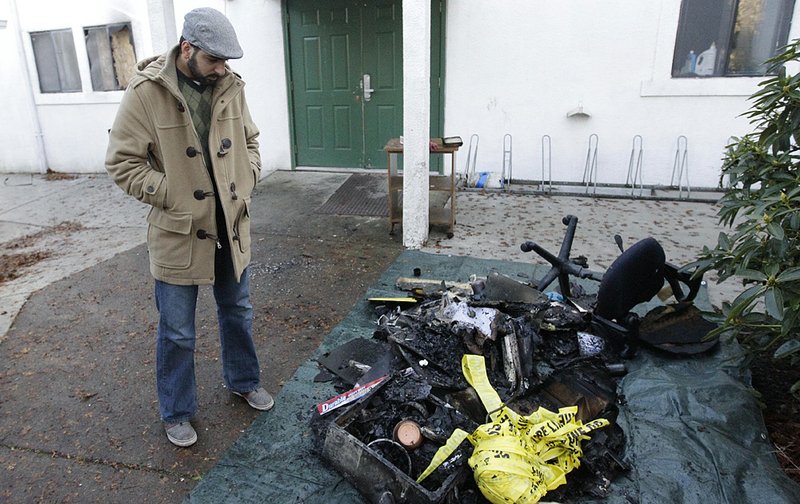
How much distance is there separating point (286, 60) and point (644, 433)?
710cm

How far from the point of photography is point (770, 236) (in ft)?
8.46

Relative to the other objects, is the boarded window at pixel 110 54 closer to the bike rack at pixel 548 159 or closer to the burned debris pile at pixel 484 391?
the bike rack at pixel 548 159

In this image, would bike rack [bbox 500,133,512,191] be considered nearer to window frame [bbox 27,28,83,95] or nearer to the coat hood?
the coat hood

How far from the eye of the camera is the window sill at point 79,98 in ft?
28.6

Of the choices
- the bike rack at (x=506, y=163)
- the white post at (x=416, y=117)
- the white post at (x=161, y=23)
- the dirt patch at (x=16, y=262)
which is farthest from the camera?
the bike rack at (x=506, y=163)

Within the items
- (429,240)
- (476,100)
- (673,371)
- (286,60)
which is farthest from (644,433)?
(286,60)

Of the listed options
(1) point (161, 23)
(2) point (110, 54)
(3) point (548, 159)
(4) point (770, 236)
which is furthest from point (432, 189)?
(2) point (110, 54)

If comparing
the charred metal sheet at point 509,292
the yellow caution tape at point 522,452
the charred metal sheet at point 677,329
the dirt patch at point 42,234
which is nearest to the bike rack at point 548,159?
the charred metal sheet at point 509,292

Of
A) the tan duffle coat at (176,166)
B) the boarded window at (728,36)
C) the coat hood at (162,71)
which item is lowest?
the tan duffle coat at (176,166)

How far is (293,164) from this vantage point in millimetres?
8414

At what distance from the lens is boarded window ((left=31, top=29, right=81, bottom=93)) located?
347 inches

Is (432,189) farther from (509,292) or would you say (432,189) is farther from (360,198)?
(509,292)

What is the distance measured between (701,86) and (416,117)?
411 centimetres

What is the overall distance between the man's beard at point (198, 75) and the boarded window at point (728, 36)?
631 cm
